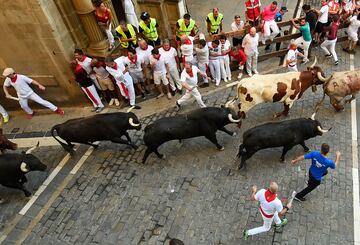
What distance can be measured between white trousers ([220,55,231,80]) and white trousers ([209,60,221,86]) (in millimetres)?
157

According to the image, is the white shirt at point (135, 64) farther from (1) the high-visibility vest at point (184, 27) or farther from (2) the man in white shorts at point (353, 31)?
(2) the man in white shorts at point (353, 31)

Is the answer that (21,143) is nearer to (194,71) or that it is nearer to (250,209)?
(194,71)

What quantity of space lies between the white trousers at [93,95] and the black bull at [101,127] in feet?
5.79

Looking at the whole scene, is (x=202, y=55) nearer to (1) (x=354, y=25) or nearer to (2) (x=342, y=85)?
(2) (x=342, y=85)

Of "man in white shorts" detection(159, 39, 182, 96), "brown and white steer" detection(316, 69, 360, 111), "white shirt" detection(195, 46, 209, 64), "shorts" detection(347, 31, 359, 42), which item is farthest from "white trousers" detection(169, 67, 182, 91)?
"shorts" detection(347, 31, 359, 42)

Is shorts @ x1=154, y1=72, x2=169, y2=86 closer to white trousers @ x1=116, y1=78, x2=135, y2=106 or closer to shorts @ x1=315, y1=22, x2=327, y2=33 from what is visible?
white trousers @ x1=116, y1=78, x2=135, y2=106

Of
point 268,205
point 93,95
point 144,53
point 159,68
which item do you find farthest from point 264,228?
point 93,95

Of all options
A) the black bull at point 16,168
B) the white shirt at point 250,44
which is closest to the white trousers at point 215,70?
the white shirt at point 250,44

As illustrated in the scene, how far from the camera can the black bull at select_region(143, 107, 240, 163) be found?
7.87 meters

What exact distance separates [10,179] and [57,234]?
6.45 feet

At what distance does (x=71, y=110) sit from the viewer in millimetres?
11062

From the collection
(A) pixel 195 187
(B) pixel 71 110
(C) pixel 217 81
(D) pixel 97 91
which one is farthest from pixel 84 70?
(A) pixel 195 187

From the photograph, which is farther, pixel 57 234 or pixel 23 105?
pixel 23 105

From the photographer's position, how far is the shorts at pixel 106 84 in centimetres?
998
